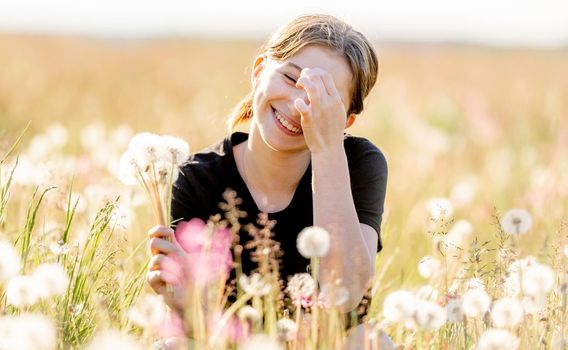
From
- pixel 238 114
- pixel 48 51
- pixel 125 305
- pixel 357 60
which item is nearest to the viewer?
pixel 125 305

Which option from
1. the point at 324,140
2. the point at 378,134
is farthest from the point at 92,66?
the point at 324,140

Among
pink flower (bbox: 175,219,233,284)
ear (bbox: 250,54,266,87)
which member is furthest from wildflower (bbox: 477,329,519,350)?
ear (bbox: 250,54,266,87)

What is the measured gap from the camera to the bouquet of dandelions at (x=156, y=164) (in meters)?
2.40

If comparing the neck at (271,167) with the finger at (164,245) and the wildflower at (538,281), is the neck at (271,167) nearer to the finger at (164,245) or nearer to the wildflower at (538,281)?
the finger at (164,245)

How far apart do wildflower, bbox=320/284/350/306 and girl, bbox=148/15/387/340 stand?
16.6 inches

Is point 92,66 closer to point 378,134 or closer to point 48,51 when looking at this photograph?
point 48,51

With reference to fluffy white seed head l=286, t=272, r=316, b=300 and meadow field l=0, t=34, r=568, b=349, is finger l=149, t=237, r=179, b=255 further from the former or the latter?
fluffy white seed head l=286, t=272, r=316, b=300

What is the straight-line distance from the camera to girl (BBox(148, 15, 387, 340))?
2.76 meters

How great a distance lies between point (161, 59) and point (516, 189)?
37.4 feet

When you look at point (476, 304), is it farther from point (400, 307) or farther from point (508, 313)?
point (400, 307)

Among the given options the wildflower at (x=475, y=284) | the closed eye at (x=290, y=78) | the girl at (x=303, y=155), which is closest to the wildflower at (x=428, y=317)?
the wildflower at (x=475, y=284)

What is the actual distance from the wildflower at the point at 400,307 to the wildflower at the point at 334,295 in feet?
0.43

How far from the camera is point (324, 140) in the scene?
2783mm

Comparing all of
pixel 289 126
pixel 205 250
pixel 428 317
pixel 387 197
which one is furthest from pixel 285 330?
pixel 387 197
